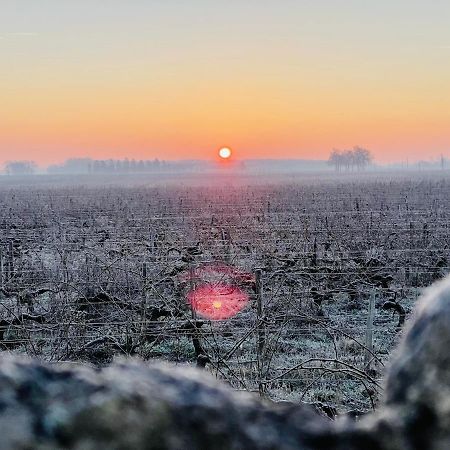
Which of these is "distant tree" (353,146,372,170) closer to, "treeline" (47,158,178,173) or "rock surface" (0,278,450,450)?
"treeline" (47,158,178,173)

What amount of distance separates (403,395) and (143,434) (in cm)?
22

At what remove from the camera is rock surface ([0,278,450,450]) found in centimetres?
44

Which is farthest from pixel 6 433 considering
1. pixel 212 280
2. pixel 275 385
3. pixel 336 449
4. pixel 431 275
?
pixel 431 275

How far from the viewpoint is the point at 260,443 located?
1.55 feet

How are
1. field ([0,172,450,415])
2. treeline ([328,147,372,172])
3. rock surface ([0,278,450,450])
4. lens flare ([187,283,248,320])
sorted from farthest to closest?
treeline ([328,147,372,172]) → lens flare ([187,283,248,320]) → field ([0,172,450,415]) → rock surface ([0,278,450,450])

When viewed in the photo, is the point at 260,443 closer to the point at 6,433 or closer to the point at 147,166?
the point at 6,433

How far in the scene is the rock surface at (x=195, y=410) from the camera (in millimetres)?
440

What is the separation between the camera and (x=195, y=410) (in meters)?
0.47

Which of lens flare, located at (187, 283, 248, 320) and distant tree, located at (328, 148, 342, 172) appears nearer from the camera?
lens flare, located at (187, 283, 248, 320)

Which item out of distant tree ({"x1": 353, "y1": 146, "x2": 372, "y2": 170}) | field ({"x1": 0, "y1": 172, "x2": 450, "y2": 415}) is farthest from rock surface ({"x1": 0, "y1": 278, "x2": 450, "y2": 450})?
distant tree ({"x1": 353, "y1": 146, "x2": 372, "y2": 170})

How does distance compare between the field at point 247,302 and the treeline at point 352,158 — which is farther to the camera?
the treeline at point 352,158

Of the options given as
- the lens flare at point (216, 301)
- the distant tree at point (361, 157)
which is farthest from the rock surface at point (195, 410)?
the distant tree at point (361, 157)

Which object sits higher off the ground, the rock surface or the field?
the rock surface

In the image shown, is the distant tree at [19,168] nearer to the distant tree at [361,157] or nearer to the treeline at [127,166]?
the treeline at [127,166]
